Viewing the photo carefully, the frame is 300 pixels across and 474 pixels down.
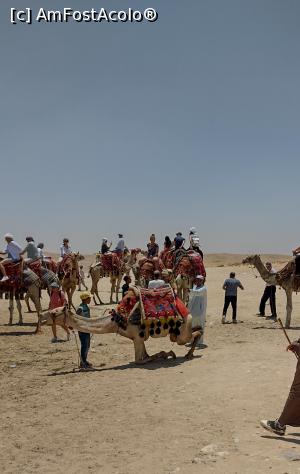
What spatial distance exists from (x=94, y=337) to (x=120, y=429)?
26.2 feet

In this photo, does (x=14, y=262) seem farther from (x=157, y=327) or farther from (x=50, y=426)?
(x=50, y=426)

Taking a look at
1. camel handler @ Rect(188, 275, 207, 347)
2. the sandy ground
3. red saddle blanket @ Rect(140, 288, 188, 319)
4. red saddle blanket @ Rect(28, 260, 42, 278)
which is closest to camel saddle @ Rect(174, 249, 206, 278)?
the sandy ground

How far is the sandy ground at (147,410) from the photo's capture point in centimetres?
641

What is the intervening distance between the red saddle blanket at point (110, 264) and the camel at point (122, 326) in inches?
469

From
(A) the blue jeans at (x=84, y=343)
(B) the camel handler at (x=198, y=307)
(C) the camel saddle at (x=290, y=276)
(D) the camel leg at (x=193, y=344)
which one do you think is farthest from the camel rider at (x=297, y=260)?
(A) the blue jeans at (x=84, y=343)

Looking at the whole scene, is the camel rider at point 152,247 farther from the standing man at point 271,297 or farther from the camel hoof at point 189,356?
the camel hoof at point 189,356

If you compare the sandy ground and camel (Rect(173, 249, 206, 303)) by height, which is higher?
camel (Rect(173, 249, 206, 303))

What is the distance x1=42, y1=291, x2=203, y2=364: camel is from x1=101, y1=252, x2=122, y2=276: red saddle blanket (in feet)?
39.1

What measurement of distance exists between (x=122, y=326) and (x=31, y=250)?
6.85 meters

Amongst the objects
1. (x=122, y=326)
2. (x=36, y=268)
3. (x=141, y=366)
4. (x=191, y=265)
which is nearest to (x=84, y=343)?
(x=122, y=326)

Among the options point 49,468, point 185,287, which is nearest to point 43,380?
point 49,468

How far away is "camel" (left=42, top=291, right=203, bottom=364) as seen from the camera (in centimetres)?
1088

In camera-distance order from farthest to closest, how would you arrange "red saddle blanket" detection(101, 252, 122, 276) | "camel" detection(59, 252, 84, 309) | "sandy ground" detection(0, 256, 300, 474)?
"red saddle blanket" detection(101, 252, 122, 276), "camel" detection(59, 252, 84, 309), "sandy ground" detection(0, 256, 300, 474)

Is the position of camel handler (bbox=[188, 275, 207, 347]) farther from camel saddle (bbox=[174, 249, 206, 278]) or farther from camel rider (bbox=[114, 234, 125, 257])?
camel rider (bbox=[114, 234, 125, 257])
